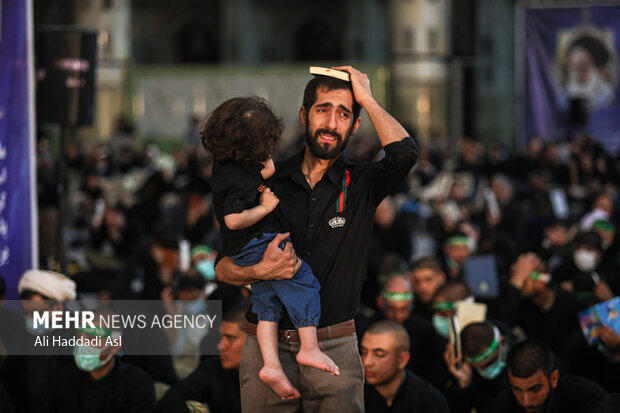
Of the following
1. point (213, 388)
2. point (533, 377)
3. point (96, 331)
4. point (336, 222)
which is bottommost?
point (213, 388)

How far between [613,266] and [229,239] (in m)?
6.92

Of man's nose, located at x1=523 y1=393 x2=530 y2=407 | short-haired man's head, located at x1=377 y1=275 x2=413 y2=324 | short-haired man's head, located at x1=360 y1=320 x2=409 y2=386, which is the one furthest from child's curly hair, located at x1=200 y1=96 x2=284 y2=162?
short-haired man's head, located at x1=377 y1=275 x2=413 y2=324

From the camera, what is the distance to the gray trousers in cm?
405

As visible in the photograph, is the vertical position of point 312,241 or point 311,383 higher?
point 312,241

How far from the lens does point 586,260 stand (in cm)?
1005

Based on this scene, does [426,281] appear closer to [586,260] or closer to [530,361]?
[586,260]

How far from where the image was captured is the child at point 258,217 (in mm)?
3992

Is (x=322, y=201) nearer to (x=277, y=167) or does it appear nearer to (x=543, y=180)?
(x=277, y=167)

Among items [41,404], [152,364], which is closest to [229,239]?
[41,404]

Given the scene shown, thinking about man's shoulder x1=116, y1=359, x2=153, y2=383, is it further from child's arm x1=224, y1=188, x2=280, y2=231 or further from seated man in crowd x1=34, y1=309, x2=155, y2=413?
child's arm x1=224, y1=188, x2=280, y2=231

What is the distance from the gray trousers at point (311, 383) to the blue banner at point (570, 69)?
19608 millimetres

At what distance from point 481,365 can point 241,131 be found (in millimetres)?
3341

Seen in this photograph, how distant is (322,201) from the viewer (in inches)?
166

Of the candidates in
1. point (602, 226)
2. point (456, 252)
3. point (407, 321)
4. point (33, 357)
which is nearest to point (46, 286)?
point (33, 357)
